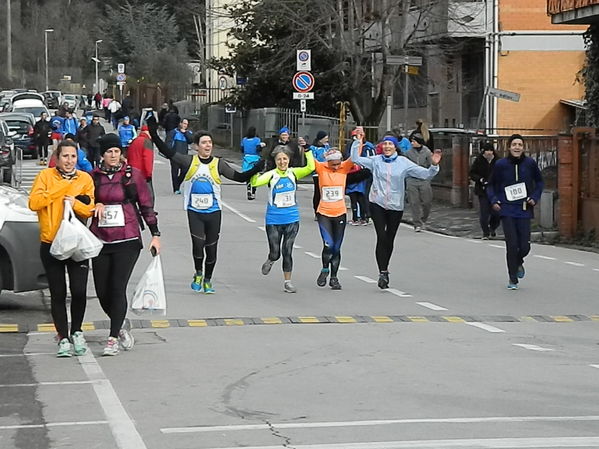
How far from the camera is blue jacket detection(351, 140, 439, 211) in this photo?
51.0 ft

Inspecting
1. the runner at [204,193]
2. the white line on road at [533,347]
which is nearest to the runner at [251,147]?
the runner at [204,193]

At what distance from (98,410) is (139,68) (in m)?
84.6

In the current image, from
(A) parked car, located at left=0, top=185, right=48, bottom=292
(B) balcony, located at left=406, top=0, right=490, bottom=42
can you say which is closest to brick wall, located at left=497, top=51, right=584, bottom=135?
(B) balcony, located at left=406, top=0, right=490, bottom=42

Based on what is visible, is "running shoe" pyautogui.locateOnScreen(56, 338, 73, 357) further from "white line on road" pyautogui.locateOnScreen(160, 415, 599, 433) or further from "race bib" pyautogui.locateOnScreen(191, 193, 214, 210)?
"race bib" pyautogui.locateOnScreen(191, 193, 214, 210)

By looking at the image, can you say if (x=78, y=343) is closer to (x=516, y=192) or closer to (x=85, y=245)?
(x=85, y=245)

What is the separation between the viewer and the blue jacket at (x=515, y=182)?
51.4ft

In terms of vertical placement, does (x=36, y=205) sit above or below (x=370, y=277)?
above

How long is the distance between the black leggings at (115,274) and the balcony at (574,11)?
1702 centimetres

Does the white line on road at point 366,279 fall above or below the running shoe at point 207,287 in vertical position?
below

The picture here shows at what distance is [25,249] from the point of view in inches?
513

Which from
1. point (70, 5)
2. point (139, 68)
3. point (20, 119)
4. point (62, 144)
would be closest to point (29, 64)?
point (70, 5)

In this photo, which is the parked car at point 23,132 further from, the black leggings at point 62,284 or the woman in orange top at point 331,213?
the black leggings at point 62,284

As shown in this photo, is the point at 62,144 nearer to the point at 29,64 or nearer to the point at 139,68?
the point at 139,68

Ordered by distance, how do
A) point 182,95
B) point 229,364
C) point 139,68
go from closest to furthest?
point 229,364 < point 182,95 < point 139,68
